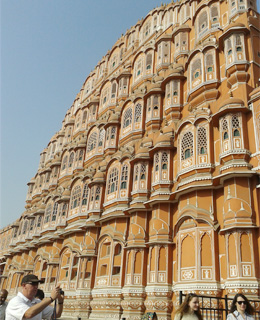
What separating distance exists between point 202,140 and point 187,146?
3.18 feet

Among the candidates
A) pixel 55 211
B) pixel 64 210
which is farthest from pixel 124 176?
pixel 55 211

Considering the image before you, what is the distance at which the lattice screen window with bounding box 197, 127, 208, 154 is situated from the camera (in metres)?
15.4

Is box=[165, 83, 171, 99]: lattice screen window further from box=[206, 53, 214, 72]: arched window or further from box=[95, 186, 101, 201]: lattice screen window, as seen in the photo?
box=[95, 186, 101, 201]: lattice screen window

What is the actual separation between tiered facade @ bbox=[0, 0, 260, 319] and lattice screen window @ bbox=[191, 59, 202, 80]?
286 mm

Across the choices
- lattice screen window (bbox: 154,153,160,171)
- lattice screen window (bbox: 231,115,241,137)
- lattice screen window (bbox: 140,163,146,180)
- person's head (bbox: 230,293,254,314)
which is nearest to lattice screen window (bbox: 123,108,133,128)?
lattice screen window (bbox: 140,163,146,180)

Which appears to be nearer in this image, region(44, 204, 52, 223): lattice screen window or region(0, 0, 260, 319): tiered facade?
region(0, 0, 260, 319): tiered facade

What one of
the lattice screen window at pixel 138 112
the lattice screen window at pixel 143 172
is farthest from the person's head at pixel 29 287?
the lattice screen window at pixel 138 112

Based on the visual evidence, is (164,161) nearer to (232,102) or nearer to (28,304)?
(232,102)

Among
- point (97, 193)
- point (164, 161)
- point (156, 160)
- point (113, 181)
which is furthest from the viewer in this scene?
point (97, 193)

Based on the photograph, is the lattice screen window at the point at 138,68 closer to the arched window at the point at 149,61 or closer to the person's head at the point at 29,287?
the arched window at the point at 149,61

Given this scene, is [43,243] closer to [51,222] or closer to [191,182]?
[51,222]

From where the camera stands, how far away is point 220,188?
47.6ft

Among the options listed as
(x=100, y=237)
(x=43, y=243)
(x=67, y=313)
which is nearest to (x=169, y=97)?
(x=100, y=237)

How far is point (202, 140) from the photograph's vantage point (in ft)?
51.3
